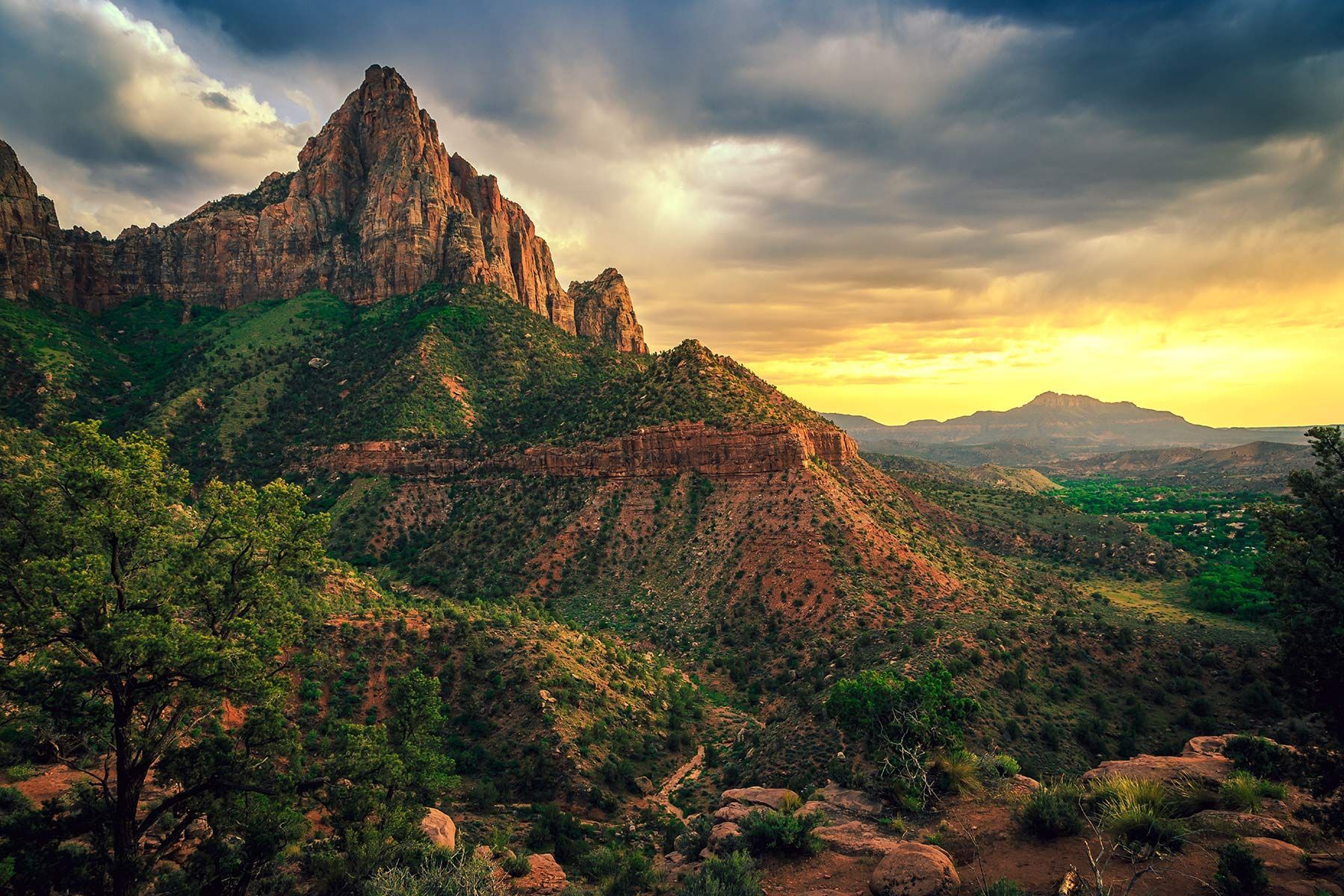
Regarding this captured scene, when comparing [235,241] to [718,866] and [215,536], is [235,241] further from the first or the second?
[718,866]

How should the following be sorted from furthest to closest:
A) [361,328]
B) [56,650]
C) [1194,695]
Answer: [361,328] → [1194,695] → [56,650]

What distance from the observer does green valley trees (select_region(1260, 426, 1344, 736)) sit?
47.9 ft

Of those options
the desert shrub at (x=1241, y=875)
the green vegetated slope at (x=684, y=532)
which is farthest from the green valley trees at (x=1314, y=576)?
the green vegetated slope at (x=684, y=532)

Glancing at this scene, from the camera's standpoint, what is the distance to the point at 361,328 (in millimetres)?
114812

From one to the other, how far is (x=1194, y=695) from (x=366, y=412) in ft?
321

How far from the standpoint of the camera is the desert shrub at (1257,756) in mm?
17344

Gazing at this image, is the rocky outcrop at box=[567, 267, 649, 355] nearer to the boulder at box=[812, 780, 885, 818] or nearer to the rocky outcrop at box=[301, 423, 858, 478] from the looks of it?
the rocky outcrop at box=[301, 423, 858, 478]

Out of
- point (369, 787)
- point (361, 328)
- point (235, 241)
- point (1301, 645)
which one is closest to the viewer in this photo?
point (1301, 645)

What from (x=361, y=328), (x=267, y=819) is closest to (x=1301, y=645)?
(x=267, y=819)

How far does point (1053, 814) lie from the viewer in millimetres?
16469

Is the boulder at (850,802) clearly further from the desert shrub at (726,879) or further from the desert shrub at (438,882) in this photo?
the desert shrub at (438,882)

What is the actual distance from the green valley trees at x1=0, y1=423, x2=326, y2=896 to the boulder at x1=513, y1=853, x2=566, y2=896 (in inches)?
277

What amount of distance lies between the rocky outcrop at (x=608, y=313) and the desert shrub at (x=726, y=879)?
453ft

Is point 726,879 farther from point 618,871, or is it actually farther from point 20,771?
point 20,771
